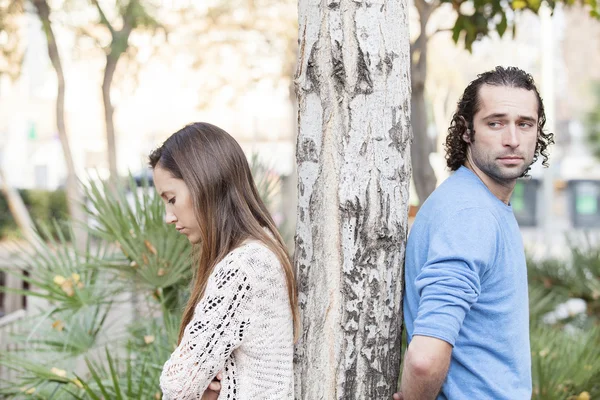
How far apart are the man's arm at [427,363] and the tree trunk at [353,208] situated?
308 mm

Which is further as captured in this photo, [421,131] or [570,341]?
[421,131]

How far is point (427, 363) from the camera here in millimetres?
1888

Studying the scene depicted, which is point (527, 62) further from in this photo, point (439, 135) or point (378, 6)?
point (378, 6)

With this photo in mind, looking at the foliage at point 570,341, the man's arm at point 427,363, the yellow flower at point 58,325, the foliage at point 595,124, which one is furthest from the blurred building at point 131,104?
the man's arm at point 427,363

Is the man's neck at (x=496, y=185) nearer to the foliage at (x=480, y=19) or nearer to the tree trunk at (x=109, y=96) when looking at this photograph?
the foliage at (x=480, y=19)

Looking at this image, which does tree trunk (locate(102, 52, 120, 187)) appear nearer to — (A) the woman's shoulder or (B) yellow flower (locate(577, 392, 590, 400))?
(B) yellow flower (locate(577, 392, 590, 400))

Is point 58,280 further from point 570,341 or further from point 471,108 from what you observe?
point 570,341

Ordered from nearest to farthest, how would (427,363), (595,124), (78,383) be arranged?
(427,363) < (78,383) < (595,124)

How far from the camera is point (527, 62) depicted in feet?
Result: 67.7

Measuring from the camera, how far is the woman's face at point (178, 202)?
2.11 meters

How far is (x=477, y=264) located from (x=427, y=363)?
0.26 meters

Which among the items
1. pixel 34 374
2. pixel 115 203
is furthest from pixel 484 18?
pixel 34 374

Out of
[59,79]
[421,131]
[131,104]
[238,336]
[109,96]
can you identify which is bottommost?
[238,336]

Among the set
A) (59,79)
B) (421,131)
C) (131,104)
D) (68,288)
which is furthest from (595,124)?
(68,288)
